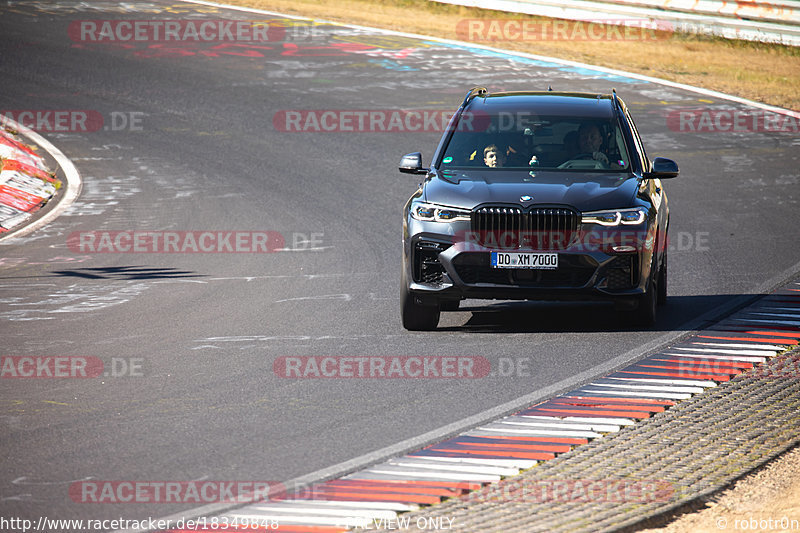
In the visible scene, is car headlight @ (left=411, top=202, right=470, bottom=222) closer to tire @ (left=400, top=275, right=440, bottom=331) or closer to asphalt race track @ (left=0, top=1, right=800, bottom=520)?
tire @ (left=400, top=275, right=440, bottom=331)

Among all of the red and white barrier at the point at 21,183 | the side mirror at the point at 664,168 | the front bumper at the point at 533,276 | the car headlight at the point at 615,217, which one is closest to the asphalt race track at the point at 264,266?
the front bumper at the point at 533,276

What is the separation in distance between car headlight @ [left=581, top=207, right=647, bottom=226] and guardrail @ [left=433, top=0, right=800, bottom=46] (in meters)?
18.4

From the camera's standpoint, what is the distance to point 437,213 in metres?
9.63

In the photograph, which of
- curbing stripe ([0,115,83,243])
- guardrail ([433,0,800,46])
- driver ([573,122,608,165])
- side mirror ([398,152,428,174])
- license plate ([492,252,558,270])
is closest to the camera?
license plate ([492,252,558,270])

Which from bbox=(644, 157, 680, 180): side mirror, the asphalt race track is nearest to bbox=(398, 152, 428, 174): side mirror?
the asphalt race track

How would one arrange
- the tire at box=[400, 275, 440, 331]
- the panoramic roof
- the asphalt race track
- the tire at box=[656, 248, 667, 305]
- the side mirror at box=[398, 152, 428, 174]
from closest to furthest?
the asphalt race track, the tire at box=[400, 275, 440, 331], the side mirror at box=[398, 152, 428, 174], the tire at box=[656, 248, 667, 305], the panoramic roof

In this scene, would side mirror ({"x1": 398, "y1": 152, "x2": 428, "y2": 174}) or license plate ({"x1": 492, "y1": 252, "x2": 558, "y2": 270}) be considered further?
side mirror ({"x1": 398, "y1": 152, "x2": 428, "y2": 174})

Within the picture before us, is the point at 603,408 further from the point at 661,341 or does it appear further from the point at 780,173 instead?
the point at 780,173

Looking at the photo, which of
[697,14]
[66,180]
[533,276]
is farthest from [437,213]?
[697,14]

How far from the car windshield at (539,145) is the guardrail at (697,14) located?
1734 centimetres

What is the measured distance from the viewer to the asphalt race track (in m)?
7.17

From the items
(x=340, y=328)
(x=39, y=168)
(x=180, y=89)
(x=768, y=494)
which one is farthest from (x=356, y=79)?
(x=768, y=494)

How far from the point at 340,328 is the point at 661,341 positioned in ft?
9.10

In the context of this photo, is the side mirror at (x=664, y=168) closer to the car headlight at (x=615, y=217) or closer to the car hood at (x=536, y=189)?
the car hood at (x=536, y=189)
